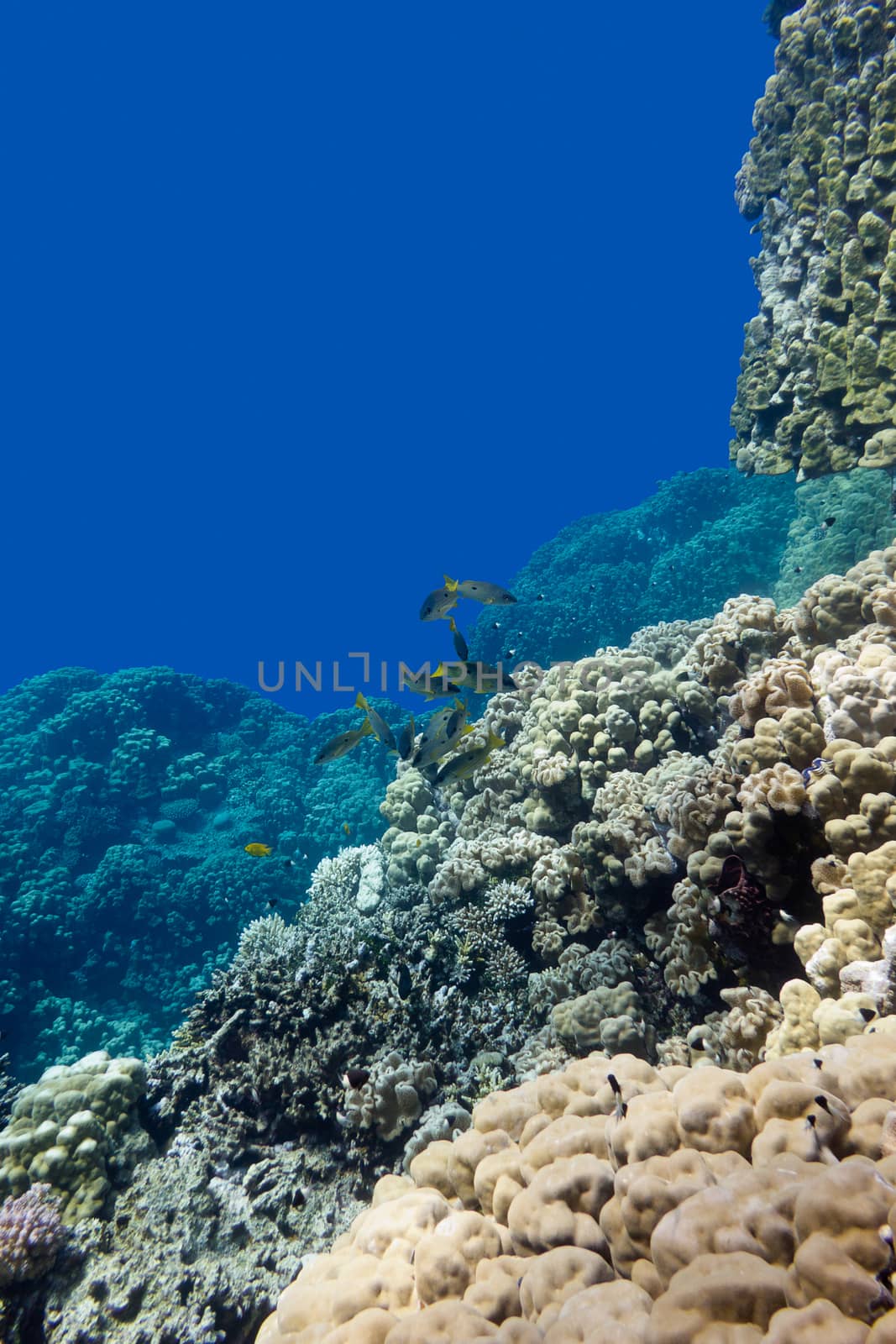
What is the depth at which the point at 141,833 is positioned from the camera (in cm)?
1574

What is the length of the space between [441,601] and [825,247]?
32.2 feet

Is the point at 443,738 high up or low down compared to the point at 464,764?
up

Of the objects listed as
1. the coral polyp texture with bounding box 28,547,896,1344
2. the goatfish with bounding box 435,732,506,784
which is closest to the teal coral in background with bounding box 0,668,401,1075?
the coral polyp texture with bounding box 28,547,896,1344

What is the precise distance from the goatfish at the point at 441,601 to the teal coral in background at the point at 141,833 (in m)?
9.32

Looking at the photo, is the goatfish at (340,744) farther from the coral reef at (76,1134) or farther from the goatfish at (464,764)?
the coral reef at (76,1134)

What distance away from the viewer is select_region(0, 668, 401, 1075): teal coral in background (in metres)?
12.2

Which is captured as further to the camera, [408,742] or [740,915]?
[408,742]

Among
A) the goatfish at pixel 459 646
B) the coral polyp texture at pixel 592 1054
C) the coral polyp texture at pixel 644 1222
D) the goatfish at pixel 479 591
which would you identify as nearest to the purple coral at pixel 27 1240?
the coral polyp texture at pixel 592 1054

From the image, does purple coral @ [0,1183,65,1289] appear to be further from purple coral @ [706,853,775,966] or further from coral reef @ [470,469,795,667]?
coral reef @ [470,469,795,667]

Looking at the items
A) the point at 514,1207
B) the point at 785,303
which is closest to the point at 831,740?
the point at 514,1207

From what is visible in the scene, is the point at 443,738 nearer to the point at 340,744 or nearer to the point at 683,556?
the point at 340,744

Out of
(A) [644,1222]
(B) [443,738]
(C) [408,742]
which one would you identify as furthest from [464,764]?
(A) [644,1222]

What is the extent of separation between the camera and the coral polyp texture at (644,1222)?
1675 millimetres

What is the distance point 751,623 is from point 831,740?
2593mm
